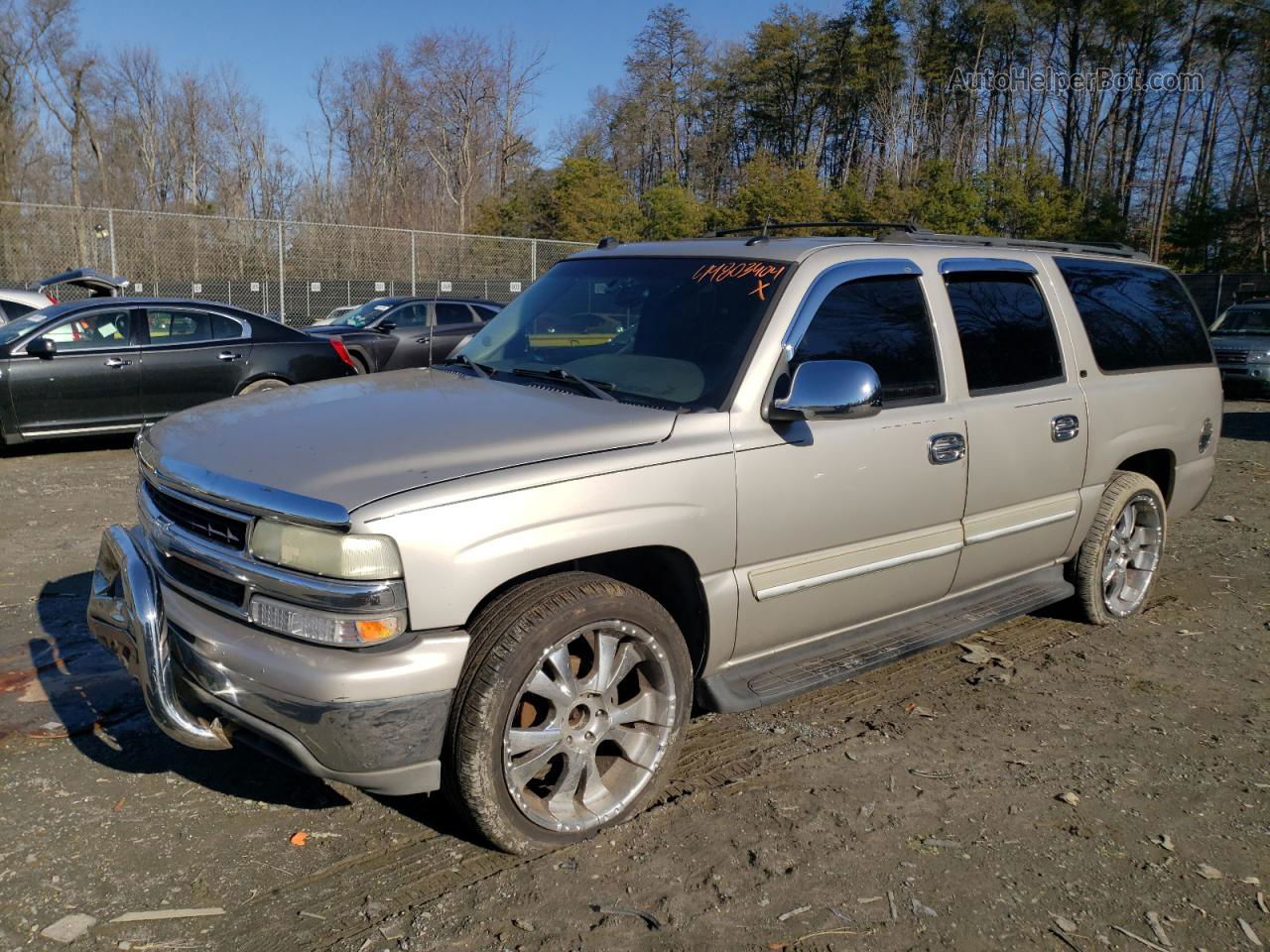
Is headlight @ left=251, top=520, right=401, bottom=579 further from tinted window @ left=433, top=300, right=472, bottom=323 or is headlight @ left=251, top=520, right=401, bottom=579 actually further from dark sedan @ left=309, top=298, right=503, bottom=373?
tinted window @ left=433, top=300, right=472, bottom=323

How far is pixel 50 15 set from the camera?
154 ft

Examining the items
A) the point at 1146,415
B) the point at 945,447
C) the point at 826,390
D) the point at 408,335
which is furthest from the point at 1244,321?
the point at 826,390

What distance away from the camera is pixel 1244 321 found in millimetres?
18047

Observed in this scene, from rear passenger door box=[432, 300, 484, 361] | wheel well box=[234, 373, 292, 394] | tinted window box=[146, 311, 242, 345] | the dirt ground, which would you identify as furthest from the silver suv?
rear passenger door box=[432, 300, 484, 361]

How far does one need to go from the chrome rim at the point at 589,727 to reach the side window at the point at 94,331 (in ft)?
27.1

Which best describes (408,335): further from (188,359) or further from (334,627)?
(334,627)

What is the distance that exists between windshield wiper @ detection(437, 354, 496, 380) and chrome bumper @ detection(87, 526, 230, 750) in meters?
1.42

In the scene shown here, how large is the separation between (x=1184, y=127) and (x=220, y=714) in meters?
52.6

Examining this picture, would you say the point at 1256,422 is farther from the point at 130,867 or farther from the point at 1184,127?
the point at 1184,127

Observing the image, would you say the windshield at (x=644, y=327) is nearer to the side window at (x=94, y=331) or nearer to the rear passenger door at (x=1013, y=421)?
the rear passenger door at (x=1013, y=421)

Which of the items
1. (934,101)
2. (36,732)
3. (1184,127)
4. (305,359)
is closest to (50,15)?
(934,101)

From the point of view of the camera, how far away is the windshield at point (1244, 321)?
1772 cm

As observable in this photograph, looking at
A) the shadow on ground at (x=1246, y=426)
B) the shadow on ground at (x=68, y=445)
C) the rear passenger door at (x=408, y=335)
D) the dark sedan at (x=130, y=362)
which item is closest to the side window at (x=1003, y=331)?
the dark sedan at (x=130, y=362)

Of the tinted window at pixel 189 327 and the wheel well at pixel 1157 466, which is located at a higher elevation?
the tinted window at pixel 189 327
